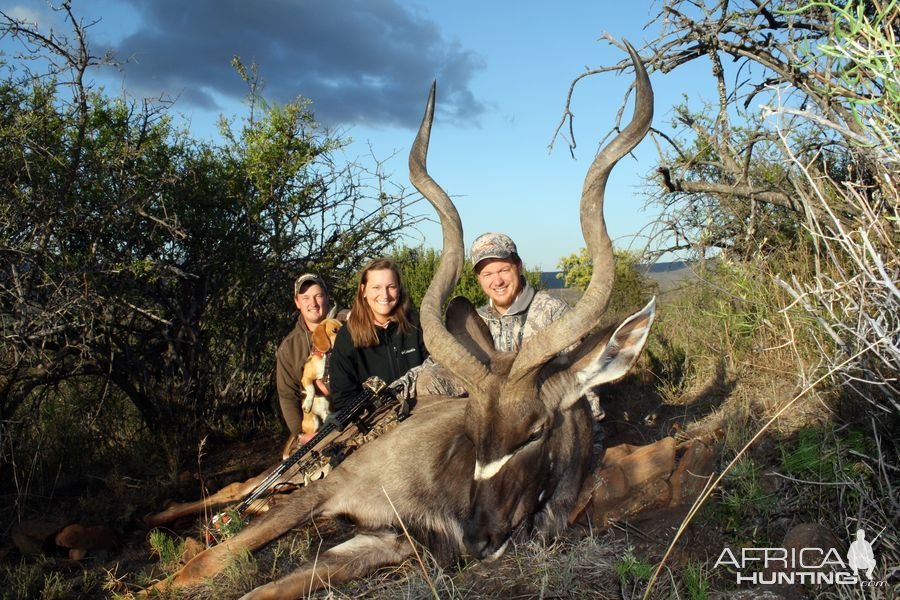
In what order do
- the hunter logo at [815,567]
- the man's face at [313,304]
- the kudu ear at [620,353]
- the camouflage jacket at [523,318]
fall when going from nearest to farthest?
the hunter logo at [815,567], the kudu ear at [620,353], the camouflage jacket at [523,318], the man's face at [313,304]

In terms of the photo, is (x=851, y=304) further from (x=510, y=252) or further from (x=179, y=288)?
(x=179, y=288)

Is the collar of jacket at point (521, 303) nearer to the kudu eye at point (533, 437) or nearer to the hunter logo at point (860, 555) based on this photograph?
the kudu eye at point (533, 437)

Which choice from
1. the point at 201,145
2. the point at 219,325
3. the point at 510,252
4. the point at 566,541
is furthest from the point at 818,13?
the point at 219,325

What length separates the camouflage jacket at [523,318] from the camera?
17.2 ft

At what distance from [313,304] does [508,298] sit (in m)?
1.66

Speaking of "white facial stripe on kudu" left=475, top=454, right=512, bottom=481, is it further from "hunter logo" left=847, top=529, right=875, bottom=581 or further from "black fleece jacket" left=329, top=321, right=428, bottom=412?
"black fleece jacket" left=329, top=321, right=428, bottom=412

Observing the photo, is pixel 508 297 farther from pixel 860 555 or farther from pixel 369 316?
pixel 860 555

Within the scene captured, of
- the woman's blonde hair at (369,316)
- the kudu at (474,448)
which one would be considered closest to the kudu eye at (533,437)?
the kudu at (474,448)

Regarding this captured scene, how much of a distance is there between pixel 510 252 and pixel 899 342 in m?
2.74

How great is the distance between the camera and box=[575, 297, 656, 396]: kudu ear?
3666 mm

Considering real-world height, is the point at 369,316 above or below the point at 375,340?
above

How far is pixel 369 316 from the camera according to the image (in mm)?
5461

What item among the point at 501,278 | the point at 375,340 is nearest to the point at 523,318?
the point at 501,278

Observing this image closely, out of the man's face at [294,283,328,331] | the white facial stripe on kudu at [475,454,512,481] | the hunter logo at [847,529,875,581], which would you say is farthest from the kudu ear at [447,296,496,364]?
the man's face at [294,283,328,331]
